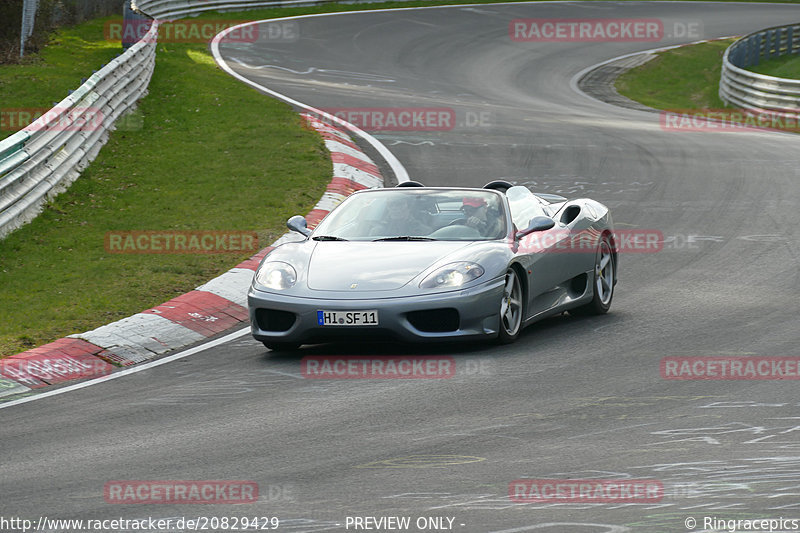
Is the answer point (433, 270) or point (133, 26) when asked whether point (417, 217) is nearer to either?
point (433, 270)

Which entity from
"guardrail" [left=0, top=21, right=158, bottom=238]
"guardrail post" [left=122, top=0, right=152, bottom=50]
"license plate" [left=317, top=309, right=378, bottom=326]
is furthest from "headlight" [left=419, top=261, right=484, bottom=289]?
"guardrail post" [left=122, top=0, right=152, bottom=50]

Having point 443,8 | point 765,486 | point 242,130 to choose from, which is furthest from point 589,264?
point 443,8

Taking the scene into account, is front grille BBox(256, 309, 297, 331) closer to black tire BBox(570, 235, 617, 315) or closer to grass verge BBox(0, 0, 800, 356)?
grass verge BBox(0, 0, 800, 356)

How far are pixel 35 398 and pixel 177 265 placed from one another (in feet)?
13.4

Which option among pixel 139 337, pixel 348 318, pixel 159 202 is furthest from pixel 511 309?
pixel 159 202

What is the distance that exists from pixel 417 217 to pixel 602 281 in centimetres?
177

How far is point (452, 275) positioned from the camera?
866cm

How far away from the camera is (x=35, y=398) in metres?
7.82

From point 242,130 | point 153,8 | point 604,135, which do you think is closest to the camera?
point 242,130

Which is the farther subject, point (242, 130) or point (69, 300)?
point (242, 130)

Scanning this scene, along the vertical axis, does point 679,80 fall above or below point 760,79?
below

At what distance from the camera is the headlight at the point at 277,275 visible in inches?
350

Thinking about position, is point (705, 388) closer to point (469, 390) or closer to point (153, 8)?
point (469, 390)

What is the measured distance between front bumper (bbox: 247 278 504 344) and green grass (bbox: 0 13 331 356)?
2035mm
